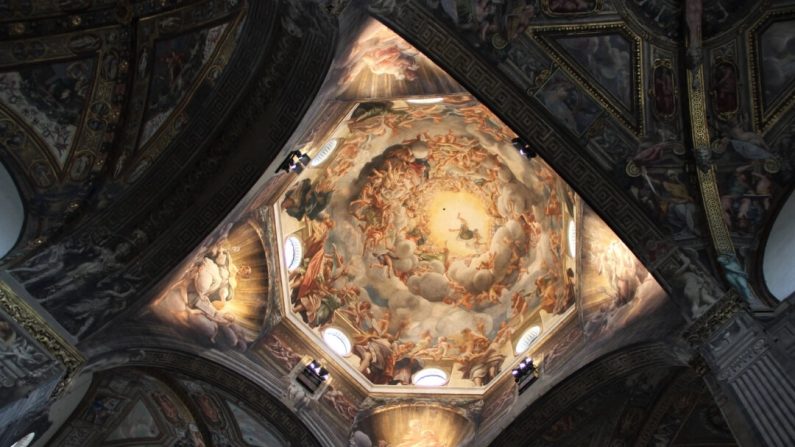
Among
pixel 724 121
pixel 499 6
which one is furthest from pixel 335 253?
pixel 724 121

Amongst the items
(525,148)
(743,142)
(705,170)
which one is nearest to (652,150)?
(705,170)

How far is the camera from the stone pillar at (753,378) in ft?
27.0

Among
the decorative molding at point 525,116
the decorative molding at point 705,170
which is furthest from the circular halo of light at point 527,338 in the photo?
the decorative molding at point 705,170

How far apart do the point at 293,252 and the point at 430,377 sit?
12.6 ft

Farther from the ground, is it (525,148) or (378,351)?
(525,148)

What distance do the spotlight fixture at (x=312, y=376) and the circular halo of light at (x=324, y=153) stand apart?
12.7 ft

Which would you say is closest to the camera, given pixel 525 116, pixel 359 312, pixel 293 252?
pixel 525 116

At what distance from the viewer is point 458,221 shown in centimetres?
1884

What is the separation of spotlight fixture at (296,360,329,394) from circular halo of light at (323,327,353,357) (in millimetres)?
894

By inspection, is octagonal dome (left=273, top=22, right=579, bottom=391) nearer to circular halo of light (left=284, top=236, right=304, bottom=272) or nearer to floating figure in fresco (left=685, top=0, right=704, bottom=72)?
circular halo of light (left=284, top=236, right=304, bottom=272)

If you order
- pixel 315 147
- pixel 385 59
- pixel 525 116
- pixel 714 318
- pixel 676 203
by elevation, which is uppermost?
pixel 385 59

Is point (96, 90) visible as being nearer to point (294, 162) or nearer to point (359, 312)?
point (294, 162)

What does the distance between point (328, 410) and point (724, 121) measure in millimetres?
8570

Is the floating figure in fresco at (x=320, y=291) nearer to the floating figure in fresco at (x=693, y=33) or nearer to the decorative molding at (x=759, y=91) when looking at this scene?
the floating figure in fresco at (x=693, y=33)
